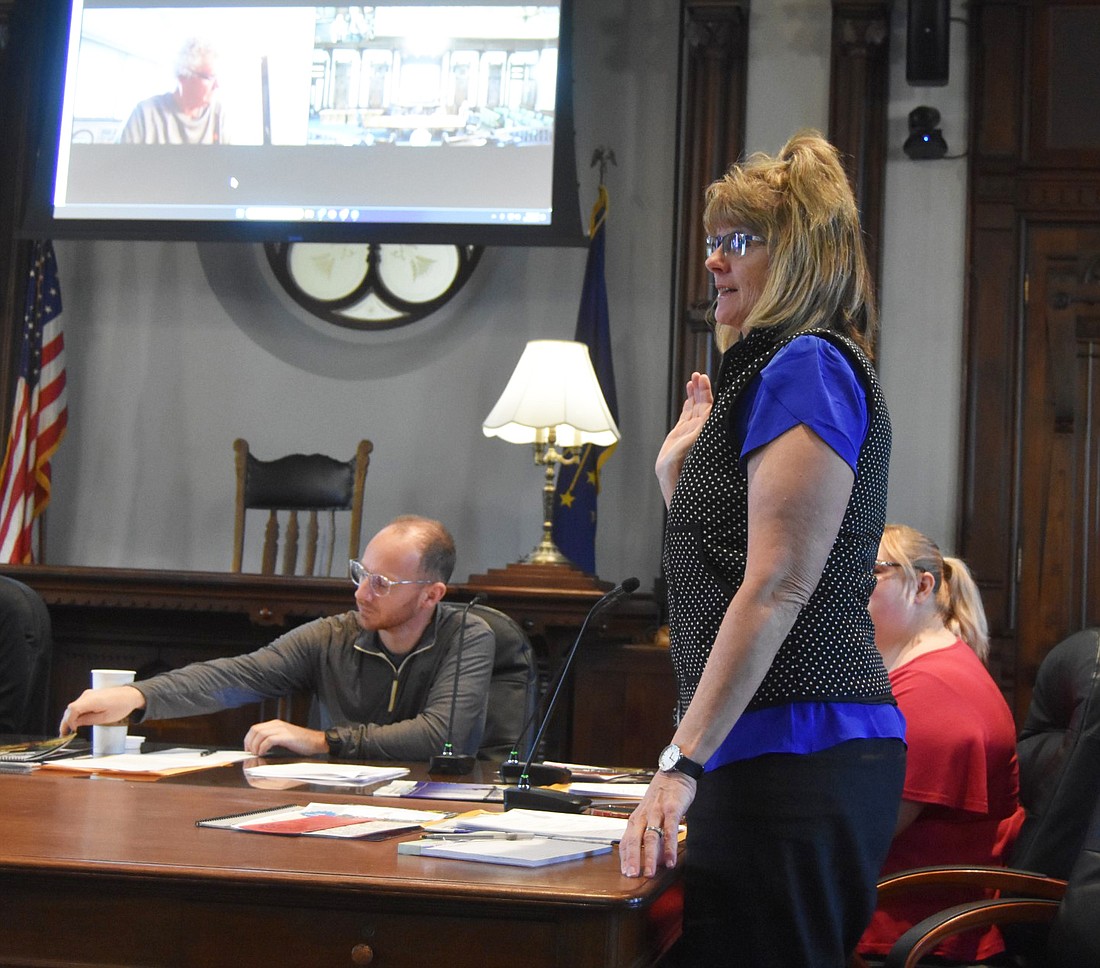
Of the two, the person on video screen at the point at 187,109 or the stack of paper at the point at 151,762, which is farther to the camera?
the person on video screen at the point at 187,109

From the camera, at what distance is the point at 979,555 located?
5266 millimetres

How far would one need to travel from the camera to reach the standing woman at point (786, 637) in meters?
1.46

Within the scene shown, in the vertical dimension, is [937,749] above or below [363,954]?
above

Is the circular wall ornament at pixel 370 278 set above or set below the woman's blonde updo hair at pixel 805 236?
above

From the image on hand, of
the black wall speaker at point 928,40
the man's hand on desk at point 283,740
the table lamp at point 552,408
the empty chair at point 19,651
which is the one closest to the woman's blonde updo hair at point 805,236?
the man's hand on desk at point 283,740

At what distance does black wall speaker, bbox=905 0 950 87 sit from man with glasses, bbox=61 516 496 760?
2862 mm

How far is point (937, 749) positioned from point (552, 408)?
2.71 metres

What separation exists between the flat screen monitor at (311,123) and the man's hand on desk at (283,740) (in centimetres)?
291

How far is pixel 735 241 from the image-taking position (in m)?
1.66

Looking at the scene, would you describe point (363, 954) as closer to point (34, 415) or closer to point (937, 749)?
point (937, 749)

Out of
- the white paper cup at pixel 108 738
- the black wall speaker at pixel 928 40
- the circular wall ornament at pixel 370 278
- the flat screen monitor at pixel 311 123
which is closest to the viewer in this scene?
the white paper cup at pixel 108 738

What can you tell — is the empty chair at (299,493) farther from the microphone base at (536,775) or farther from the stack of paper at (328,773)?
the microphone base at (536,775)

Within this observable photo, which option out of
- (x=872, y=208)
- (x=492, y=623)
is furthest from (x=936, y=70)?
(x=492, y=623)

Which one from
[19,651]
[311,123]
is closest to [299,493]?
[311,123]
